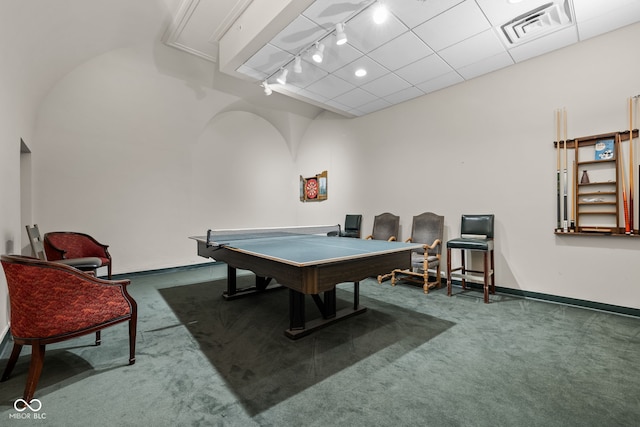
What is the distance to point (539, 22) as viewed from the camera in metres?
2.99

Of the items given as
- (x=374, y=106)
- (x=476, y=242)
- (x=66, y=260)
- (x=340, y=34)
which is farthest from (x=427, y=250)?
(x=66, y=260)

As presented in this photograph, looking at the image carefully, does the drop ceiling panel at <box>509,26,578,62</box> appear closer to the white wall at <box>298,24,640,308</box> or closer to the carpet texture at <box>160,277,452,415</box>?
the white wall at <box>298,24,640,308</box>

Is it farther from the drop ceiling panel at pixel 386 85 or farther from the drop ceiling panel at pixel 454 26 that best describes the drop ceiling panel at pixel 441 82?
the drop ceiling panel at pixel 454 26

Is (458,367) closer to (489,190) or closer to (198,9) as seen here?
(489,190)

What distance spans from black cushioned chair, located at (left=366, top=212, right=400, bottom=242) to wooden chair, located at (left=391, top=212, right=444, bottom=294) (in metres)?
0.33

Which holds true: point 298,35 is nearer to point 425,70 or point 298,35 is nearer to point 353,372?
point 425,70

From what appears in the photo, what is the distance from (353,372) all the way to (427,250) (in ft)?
8.36

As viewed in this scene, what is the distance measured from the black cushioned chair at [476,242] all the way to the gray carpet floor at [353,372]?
0.72 meters

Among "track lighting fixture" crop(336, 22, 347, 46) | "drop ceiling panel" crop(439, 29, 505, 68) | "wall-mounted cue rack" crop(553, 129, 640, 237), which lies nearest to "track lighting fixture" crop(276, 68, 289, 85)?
"track lighting fixture" crop(336, 22, 347, 46)

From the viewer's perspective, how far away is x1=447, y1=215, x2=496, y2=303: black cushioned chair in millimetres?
3645

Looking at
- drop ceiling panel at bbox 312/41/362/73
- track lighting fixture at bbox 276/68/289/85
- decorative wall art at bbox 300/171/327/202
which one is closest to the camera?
drop ceiling panel at bbox 312/41/362/73

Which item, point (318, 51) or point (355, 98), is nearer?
point (318, 51)

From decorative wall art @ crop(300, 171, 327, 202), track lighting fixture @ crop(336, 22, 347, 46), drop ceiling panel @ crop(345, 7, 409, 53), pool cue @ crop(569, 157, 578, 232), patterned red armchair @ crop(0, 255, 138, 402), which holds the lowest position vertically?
patterned red armchair @ crop(0, 255, 138, 402)

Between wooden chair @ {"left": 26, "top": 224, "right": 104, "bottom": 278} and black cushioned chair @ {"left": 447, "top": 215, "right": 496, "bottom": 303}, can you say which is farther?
black cushioned chair @ {"left": 447, "top": 215, "right": 496, "bottom": 303}
